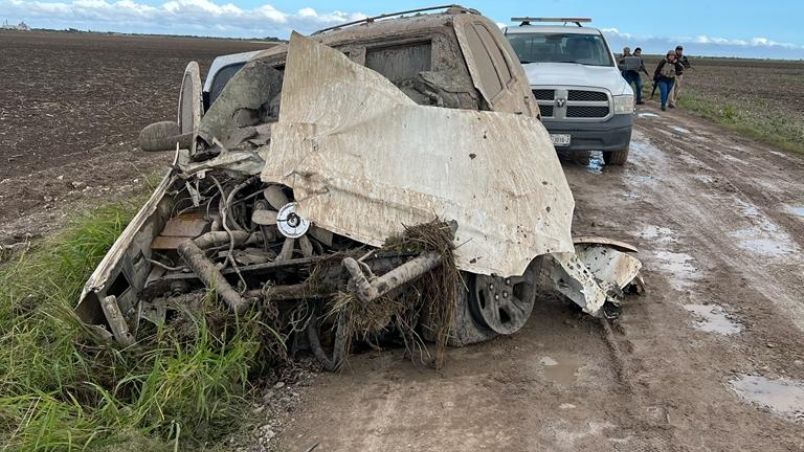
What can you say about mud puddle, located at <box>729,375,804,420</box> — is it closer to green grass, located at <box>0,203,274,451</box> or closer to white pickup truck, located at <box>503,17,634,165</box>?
green grass, located at <box>0,203,274,451</box>

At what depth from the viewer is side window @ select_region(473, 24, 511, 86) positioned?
611 centimetres

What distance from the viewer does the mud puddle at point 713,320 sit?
4605 millimetres

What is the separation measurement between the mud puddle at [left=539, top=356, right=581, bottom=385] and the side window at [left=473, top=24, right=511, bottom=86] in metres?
2.76

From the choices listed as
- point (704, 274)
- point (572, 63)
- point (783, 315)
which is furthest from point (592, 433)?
point (572, 63)

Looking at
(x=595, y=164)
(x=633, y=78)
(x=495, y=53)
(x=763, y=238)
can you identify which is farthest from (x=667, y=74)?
(x=495, y=53)

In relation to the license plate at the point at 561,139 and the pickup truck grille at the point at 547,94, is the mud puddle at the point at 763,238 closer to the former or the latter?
the license plate at the point at 561,139

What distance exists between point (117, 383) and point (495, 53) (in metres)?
4.43

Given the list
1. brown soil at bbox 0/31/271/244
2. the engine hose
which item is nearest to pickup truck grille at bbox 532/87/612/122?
brown soil at bbox 0/31/271/244

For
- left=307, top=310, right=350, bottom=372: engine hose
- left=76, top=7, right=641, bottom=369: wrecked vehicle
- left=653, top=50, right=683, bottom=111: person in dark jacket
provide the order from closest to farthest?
left=307, top=310, right=350, bottom=372: engine hose, left=76, top=7, right=641, bottom=369: wrecked vehicle, left=653, top=50, right=683, bottom=111: person in dark jacket

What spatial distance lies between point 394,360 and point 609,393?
1.32 metres

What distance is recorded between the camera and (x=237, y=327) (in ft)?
12.6

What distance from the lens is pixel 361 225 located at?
13.3 ft

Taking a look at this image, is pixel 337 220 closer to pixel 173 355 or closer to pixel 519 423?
pixel 173 355

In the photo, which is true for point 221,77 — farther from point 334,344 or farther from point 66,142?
point 66,142
